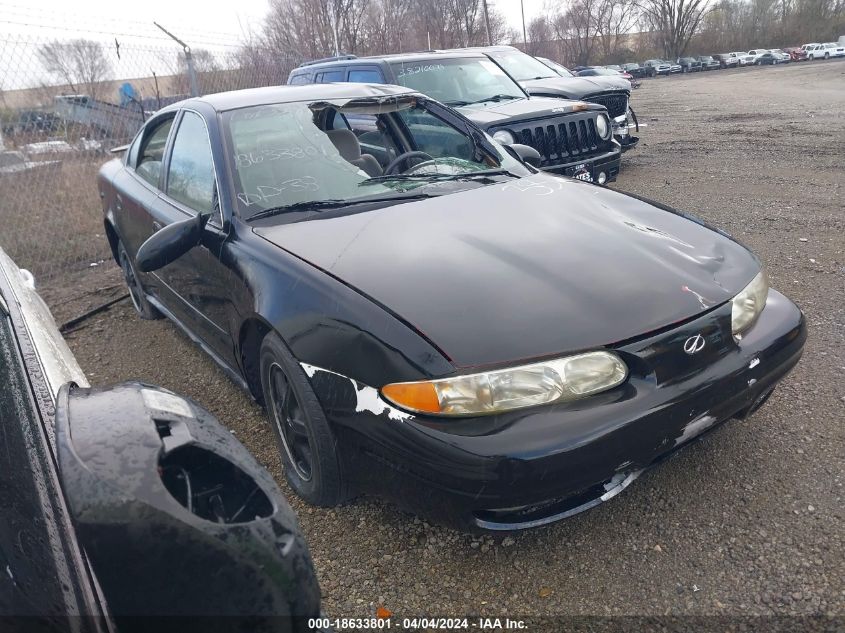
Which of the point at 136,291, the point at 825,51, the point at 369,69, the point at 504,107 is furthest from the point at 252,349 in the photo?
the point at 825,51

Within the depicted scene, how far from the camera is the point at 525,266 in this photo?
2.20m

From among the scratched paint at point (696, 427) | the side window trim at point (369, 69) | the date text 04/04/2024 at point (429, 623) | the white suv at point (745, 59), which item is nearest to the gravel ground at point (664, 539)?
the date text 04/04/2024 at point (429, 623)

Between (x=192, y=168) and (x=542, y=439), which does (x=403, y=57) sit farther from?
(x=542, y=439)

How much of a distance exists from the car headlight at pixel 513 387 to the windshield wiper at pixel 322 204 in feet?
3.81

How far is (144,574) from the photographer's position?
0.87 m

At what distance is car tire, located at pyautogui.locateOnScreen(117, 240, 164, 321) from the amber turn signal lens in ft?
9.90

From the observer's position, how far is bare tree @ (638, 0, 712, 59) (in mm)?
A: 56906

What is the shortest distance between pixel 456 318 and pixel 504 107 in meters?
5.37

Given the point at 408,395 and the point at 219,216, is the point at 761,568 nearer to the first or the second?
the point at 408,395

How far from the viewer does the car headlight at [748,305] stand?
86.0 inches

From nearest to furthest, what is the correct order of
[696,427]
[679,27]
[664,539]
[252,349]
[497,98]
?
[696,427] < [664,539] < [252,349] < [497,98] < [679,27]

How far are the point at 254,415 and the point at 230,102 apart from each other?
161cm

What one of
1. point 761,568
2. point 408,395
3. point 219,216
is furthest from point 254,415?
point 761,568

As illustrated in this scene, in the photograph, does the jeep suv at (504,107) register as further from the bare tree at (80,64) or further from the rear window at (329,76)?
the bare tree at (80,64)
